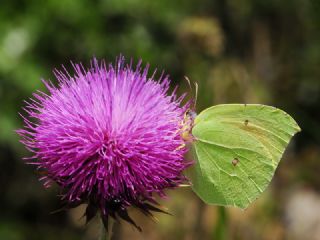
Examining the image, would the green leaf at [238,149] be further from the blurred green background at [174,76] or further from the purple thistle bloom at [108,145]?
the blurred green background at [174,76]

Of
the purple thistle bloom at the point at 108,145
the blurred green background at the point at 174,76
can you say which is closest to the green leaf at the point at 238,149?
the purple thistle bloom at the point at 108,145

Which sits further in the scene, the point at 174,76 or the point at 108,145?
the point at 174,76

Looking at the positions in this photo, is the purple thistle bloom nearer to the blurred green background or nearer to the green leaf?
the green leaf

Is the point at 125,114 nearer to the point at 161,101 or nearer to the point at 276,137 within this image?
the point at 161,101

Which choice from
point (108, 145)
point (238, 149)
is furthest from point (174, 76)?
point (108, 145)

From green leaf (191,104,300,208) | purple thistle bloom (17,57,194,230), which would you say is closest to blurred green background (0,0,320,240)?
green leaf (191,104,300,208)

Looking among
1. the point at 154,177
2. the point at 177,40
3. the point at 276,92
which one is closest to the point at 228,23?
the point at 276,92

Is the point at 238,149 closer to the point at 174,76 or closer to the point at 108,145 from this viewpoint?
the point at 108,145
